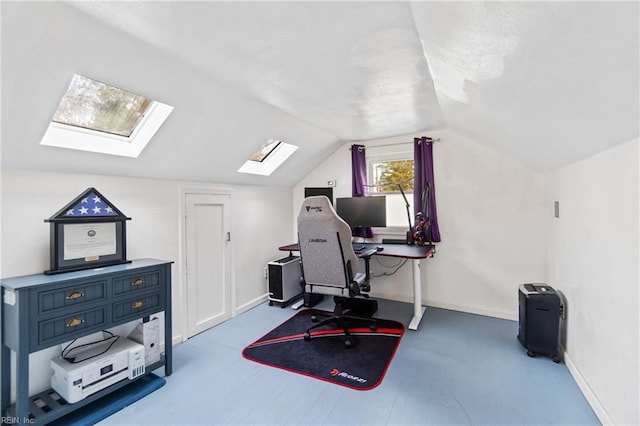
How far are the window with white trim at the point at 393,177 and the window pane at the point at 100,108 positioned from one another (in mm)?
2798

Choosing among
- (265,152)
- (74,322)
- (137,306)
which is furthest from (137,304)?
(265,152)

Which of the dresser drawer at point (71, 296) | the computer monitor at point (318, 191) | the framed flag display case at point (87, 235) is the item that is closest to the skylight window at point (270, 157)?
the computer monitor at point (318, 191)

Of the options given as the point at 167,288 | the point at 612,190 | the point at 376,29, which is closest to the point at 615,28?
the point at 376,29

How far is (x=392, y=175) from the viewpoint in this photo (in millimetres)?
4062

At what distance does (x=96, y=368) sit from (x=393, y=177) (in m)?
3.57

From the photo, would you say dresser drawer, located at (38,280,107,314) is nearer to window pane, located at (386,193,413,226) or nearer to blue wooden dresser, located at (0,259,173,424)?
blue wooden dresser, located at (0,259,173,424)

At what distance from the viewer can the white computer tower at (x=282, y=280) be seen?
3783mm

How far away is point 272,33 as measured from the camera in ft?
5.01

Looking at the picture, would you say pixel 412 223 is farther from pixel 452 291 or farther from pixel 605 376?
pixel 605 376

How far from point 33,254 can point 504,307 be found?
4320 mm

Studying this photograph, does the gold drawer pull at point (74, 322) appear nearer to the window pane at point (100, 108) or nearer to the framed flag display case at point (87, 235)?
the framed flag display case at point (87, 235)

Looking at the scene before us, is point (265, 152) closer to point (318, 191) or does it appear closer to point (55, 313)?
point (318, 191)

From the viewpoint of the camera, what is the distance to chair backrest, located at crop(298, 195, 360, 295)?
106 inches

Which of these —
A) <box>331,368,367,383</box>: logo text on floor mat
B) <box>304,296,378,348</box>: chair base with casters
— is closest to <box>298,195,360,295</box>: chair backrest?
<box>304,296,378,348</box>: chair base with casters
